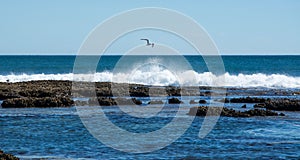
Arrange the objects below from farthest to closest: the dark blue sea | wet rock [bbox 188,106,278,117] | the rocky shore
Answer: the rocky shore
wet rock [bbox 188,106,278,117]
the dark blue sea

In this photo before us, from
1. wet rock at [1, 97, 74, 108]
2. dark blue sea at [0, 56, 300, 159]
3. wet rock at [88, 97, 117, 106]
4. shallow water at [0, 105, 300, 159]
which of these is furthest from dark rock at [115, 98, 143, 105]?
shallow water at [0, 105, 300, 159]

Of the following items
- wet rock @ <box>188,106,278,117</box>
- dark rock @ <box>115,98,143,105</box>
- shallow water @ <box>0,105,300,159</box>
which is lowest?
shallow water @ <box>0,105,300,159</box>

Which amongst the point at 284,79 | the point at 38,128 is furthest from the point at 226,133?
the point at 284,79

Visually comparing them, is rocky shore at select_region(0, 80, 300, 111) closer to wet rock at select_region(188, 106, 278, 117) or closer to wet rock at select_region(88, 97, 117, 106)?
wet rock at select_region(88, 97, 117, 106)

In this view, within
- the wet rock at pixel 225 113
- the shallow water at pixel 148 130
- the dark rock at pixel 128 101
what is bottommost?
the shallow water at pixel 148 130

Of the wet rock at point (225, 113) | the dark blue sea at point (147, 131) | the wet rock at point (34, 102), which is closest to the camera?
the dark blue sea at point (147, 131)

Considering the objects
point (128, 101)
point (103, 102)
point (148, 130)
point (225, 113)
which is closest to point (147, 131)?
point (148, 130)

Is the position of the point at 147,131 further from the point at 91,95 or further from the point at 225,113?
the point at 91,95

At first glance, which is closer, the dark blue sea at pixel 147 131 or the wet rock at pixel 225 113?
the dark blue sea at pixel 147 131

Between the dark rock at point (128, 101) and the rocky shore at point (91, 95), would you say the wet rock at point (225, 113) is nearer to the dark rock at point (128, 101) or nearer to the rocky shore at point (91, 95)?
the rocky shore at point (91, 95)

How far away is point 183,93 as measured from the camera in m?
52.0

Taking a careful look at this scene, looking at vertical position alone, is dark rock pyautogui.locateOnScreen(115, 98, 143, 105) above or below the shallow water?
above

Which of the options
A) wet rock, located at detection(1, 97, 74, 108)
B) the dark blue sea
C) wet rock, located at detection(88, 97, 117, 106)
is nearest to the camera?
the dark blue sea

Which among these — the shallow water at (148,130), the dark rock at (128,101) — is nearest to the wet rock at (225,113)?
the shallow water at (148,130)
